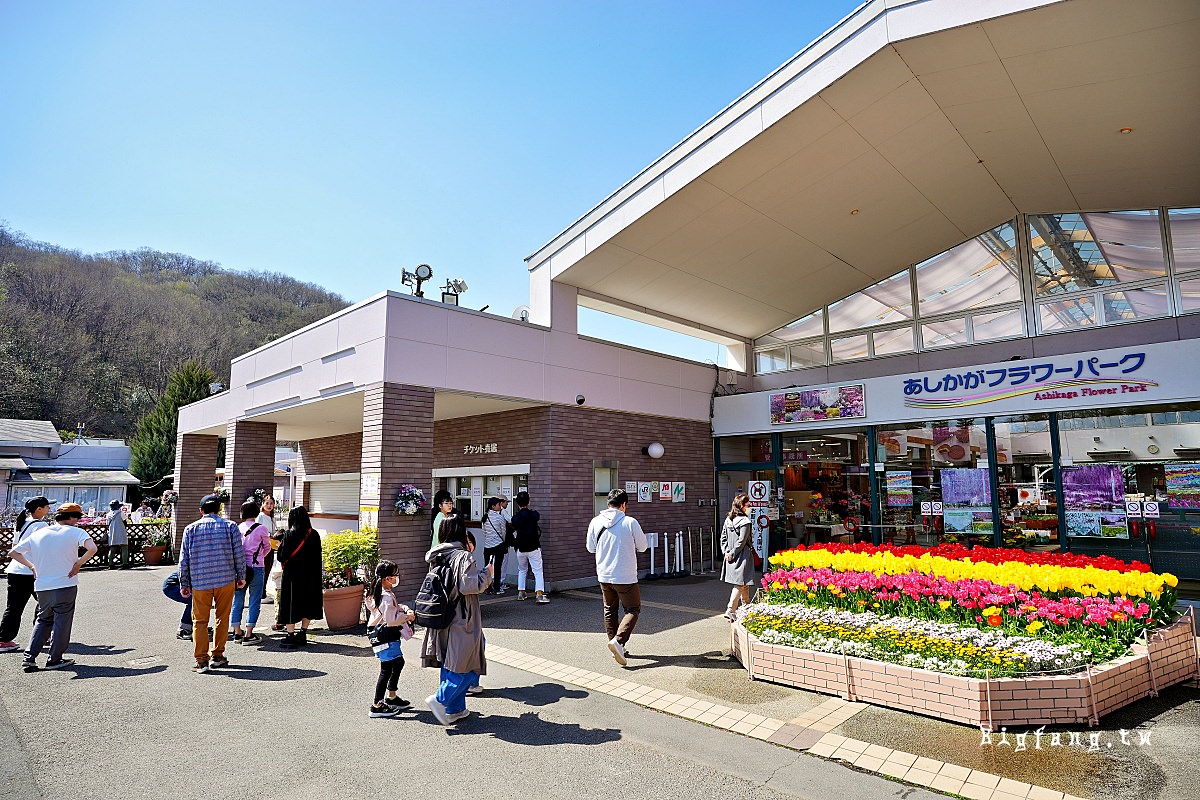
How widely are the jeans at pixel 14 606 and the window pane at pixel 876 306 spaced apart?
1326cm

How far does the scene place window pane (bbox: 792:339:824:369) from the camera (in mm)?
14030

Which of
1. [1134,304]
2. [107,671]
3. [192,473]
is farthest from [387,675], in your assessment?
[192,473]

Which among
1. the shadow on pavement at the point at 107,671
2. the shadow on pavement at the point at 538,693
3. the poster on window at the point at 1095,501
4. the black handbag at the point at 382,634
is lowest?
the shadow on pavement at the point at 538,693

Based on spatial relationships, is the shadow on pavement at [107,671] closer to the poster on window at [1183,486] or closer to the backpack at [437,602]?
the backpack at [437,602]

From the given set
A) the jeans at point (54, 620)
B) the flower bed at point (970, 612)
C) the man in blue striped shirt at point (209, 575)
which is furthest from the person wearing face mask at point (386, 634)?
the jeans at point (54, 620)

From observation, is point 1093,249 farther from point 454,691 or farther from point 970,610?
point 454,691

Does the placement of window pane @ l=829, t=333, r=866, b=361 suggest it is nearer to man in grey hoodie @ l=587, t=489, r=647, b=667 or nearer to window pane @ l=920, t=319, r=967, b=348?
window pane @ l=920, t=319, r=967, b=348

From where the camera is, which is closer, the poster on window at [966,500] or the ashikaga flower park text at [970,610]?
the ashikaga flower park text at [970,610]

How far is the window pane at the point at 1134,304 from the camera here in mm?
10336

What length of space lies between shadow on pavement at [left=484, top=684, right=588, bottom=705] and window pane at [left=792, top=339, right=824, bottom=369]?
1015cm

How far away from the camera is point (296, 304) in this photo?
218ft

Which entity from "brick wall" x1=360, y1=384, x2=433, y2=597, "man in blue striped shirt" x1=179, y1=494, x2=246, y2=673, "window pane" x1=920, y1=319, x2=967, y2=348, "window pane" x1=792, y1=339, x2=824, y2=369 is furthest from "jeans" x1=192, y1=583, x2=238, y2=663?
"window pane" x1=920, y1=319, x2=967, y2=348

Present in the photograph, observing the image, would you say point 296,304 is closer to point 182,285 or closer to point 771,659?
point 182,285

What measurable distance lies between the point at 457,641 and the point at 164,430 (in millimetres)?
28173
